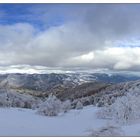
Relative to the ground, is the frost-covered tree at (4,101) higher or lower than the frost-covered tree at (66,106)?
higher

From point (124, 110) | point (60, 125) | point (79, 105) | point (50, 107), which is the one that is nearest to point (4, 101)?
point (50, 107)

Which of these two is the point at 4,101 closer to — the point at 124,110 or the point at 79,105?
the point at 79,105

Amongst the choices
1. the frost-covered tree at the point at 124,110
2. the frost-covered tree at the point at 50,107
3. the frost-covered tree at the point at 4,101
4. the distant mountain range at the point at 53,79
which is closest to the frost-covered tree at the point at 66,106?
the frost-covered tree at the point at 50,107

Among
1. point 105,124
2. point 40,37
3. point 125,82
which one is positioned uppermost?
point 40,37

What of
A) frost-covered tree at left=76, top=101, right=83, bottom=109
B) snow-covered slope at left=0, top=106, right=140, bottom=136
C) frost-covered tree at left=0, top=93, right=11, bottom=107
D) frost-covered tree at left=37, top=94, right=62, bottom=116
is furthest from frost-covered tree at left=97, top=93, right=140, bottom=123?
frost-covered tree at left=0, top=93, right=11, bottom=107

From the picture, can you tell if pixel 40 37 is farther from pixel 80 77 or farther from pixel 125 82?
pixel 125 82

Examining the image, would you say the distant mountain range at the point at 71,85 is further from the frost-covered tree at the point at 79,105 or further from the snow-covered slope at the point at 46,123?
the snow-covered slope at the point at 46,123

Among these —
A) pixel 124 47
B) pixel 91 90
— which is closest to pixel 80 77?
pixel 91 90

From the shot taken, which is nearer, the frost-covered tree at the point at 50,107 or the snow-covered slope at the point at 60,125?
the snow-covered slope at the point at 60,125

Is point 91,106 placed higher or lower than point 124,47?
lower
